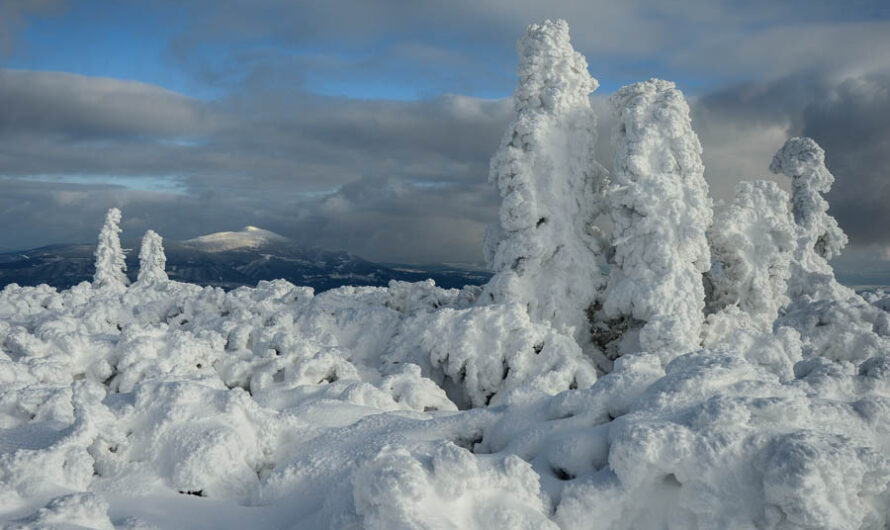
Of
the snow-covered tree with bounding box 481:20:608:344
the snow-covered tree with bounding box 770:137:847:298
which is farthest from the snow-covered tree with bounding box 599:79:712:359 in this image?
the snow-covered tree with bounding box 770:137:847:298

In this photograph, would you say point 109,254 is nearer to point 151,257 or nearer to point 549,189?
point 151,257

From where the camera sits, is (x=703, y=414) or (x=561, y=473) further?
(x=561, y=473)

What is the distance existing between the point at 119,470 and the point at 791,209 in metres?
31.3

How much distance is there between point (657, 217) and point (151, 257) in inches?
1600

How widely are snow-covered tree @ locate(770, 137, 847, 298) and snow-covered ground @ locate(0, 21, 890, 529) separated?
0.12 metres

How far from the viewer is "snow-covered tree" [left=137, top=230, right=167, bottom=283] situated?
4862 cm

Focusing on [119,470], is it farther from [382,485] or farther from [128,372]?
[128,372]

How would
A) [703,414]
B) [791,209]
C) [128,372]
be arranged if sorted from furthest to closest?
[791,209] → [128,372] → [703,414]

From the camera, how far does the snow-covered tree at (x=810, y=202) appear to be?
30453mm

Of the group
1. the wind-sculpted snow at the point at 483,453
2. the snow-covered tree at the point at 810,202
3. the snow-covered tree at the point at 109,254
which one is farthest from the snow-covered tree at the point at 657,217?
the snow-covered tree at the point at 109,254

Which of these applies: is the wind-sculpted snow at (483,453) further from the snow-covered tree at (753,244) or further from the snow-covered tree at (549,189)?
the snow-covered tree at (753,244)

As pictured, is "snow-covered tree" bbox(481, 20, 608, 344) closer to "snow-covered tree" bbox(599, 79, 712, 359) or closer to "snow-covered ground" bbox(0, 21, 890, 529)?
"snow-covered ground" bbox(0, 21, 890, 529)

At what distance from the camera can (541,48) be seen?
2305 cm

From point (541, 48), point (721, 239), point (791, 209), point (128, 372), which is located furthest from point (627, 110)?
point (128, 372)
